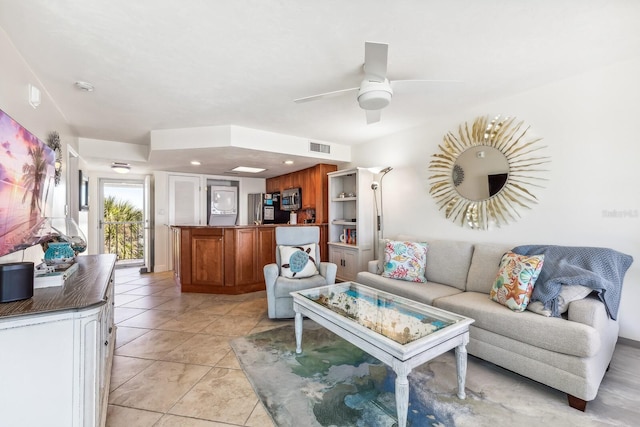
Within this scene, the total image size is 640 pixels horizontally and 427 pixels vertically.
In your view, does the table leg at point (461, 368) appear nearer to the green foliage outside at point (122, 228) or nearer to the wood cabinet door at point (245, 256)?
the wood cabinet door at point (245, 256)

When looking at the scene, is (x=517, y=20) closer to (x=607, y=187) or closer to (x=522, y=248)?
(x=607, y=187)

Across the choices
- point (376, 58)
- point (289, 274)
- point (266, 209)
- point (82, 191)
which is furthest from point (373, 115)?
point (82, 191)

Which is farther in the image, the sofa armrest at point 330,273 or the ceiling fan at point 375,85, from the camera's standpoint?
the sofa armrest at point 330,273

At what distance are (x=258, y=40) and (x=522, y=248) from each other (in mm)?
2841

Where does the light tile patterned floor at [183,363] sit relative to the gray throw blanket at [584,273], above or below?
below

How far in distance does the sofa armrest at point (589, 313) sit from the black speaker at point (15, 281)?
307 cm

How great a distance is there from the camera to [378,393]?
186cm

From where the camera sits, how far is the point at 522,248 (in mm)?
2594

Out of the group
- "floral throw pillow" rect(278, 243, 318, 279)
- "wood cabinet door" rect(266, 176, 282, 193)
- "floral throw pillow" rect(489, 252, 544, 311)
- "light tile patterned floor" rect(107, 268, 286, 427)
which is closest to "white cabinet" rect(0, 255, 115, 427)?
"light tile patterned floor" rect(107, 268, 286, 427)

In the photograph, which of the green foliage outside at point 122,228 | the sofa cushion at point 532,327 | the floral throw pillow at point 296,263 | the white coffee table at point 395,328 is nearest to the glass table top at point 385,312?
the white coffee table at point 395,328

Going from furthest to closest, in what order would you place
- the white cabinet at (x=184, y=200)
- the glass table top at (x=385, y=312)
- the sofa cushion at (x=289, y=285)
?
the white cabinet at (x=184, y=200) < the sofa cushion at (x=289, y=285) < the glass table top at (x=385, y=312)

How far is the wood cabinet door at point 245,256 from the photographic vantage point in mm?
4250

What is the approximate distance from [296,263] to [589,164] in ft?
9.74

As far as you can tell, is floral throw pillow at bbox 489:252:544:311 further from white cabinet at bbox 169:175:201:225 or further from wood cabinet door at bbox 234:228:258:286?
white cabinet at bbox 169:175:201:225
